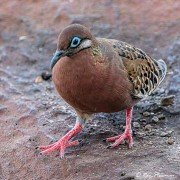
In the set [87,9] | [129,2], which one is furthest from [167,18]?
[87,9]

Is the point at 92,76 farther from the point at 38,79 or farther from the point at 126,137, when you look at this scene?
the point at 38,79

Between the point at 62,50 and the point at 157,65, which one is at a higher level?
the point at 62,50

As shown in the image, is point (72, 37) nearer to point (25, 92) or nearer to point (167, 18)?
point (25, 92)

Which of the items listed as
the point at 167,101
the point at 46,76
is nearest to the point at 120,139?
the point at 167,101

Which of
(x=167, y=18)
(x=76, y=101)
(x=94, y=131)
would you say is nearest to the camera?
(x=76, y=101)

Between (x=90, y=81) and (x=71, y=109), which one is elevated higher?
(x=90, y=81)

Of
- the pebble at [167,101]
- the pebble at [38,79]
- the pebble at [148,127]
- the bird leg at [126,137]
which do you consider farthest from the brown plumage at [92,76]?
the pebble at [38,79]

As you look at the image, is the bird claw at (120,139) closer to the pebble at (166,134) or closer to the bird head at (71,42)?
the pebble at (166,134)

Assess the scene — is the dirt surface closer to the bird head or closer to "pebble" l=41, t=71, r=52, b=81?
"pebble" l=41, t=71, r=52, b=81
